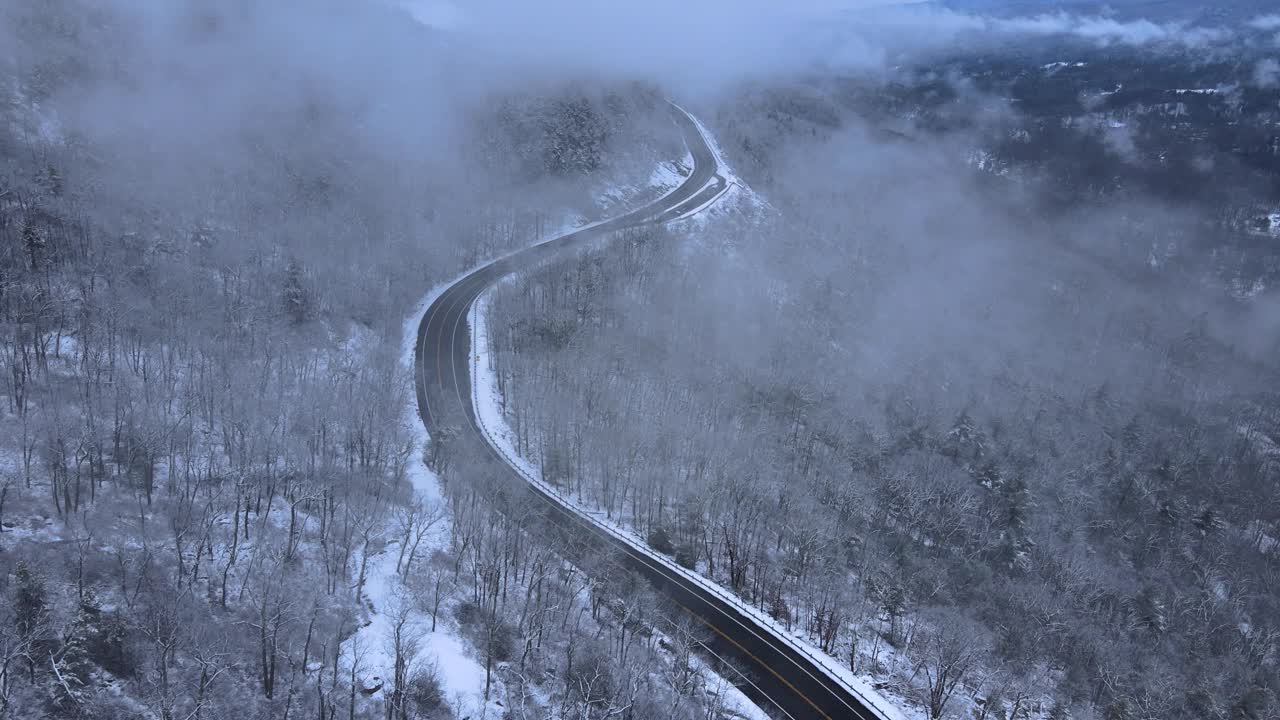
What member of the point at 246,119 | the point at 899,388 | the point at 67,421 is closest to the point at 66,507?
the point at 67,421

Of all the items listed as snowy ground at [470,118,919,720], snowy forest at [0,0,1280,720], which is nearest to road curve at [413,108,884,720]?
snowy ground at [470,118,919,720]

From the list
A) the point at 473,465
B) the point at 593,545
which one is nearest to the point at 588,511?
the point at 593,545

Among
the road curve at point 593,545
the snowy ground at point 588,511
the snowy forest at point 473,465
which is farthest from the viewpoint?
the snowy ground at point 588,511

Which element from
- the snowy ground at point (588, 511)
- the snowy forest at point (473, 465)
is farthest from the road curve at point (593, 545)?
the snowy forest at point (473, 465)

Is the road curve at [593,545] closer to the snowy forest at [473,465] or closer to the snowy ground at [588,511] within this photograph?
the snowy ground at [588,511]

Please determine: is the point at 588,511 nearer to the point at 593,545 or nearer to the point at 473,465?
the point at 593,545
